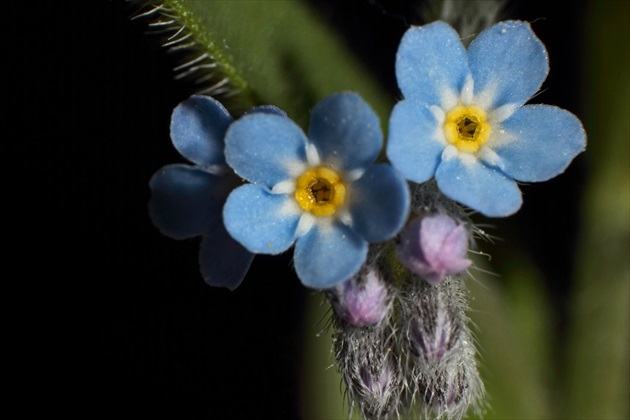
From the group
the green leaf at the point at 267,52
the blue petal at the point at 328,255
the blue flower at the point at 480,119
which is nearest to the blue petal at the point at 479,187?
the blue flower at the point at 480,119

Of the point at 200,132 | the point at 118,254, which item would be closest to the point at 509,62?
the point at 200,132

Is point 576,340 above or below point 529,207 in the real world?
below

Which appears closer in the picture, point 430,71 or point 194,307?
point 430,71

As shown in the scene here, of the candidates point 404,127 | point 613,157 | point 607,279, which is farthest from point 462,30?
point 404,127

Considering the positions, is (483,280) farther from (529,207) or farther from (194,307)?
(194,307)

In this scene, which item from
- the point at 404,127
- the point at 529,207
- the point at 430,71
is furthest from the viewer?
the point at 529,207

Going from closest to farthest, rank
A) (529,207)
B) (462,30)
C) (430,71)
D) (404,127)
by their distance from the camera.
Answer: (404,127)
(430,71)
(462,30)
(529,207)
